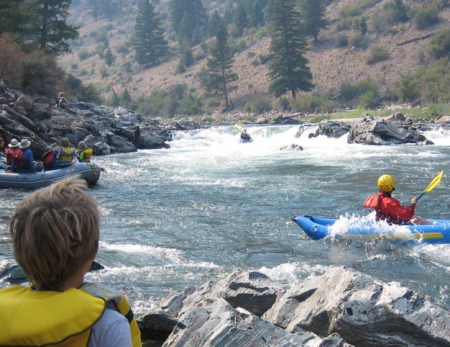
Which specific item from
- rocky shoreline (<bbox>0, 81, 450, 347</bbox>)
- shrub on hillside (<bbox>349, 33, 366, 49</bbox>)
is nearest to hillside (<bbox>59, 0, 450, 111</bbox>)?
shrub on hillside (<bbox>349, 33, 366, 49</bbox>)

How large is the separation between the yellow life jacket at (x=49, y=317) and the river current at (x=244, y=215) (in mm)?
3225

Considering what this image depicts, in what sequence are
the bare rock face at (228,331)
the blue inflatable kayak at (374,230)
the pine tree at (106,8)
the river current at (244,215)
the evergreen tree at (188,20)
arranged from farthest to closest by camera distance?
the pine tree at (106,8), the evergreen tree at (188,20), the blue inflatable kayak at (374,230), the river current at (244,215), the bare rock face at (228,331)

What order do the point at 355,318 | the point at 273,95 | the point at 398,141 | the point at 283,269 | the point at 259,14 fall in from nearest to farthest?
1. the point at 355,318
2. the point at 283,269
3. the point at 398,141
4. the point at 273,95
5. the point at 259,14

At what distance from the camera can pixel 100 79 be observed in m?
75.8

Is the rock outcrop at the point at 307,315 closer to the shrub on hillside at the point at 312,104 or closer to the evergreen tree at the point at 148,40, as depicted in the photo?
the shrub on hillside at the point at 312,104

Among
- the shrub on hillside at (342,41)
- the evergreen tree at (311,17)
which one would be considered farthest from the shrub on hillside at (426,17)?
the evergreen tree at (311,17)

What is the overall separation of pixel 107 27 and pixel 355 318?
108m

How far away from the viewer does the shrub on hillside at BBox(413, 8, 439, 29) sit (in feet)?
172

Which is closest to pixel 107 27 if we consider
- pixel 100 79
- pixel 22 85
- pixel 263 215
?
pixel 100 79

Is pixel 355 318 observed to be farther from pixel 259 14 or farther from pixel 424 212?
pixel 259 14

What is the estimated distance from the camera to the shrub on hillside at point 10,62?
22.1 m

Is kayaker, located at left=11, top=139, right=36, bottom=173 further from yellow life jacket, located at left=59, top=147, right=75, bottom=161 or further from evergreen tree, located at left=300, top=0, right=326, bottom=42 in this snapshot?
evergreen tree, located at left=300, top=0, right=326, bottom=42

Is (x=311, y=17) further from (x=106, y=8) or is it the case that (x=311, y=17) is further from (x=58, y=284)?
(x=106, y=8)

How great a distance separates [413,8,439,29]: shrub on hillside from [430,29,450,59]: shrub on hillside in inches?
229
